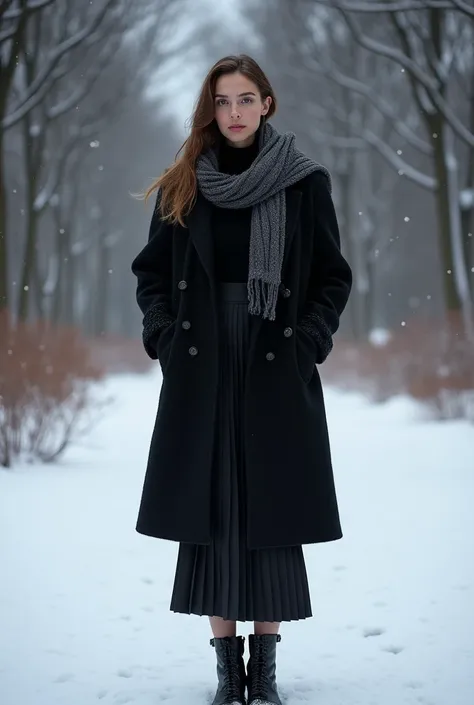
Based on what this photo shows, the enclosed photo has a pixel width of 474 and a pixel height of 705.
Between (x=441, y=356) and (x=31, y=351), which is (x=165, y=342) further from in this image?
(x=441, y=356)

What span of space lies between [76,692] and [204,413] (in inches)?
42.7

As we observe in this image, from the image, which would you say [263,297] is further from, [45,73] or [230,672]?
[45,73]

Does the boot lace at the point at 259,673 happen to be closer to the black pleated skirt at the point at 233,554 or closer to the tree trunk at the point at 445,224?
the black pleated skirt at the point at 233,554

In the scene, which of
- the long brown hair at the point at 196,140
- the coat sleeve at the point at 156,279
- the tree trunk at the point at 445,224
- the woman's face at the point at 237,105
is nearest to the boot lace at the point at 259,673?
the coat sleeve at the point at 156,279

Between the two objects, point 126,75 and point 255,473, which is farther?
point 126,75

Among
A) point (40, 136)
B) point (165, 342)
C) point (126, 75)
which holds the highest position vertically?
point (126, 75)

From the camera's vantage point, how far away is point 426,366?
12039mm

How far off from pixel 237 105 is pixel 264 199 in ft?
1.00

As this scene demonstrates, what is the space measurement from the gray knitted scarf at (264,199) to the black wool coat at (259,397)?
0.06 metres

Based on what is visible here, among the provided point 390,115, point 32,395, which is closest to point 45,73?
point 32,395

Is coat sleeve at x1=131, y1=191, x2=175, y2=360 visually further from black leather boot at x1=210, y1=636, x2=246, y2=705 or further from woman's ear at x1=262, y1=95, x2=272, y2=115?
black leather boot at x1=210, y1=636, x2=246, y2=705

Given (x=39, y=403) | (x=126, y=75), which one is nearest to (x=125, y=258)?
(x=126, y=75)

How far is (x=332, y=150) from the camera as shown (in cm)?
2155

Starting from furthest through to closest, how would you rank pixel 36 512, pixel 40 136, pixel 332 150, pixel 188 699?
pixel 332 150, pixel 40 136, pixel 36 512, pixel 188 699
